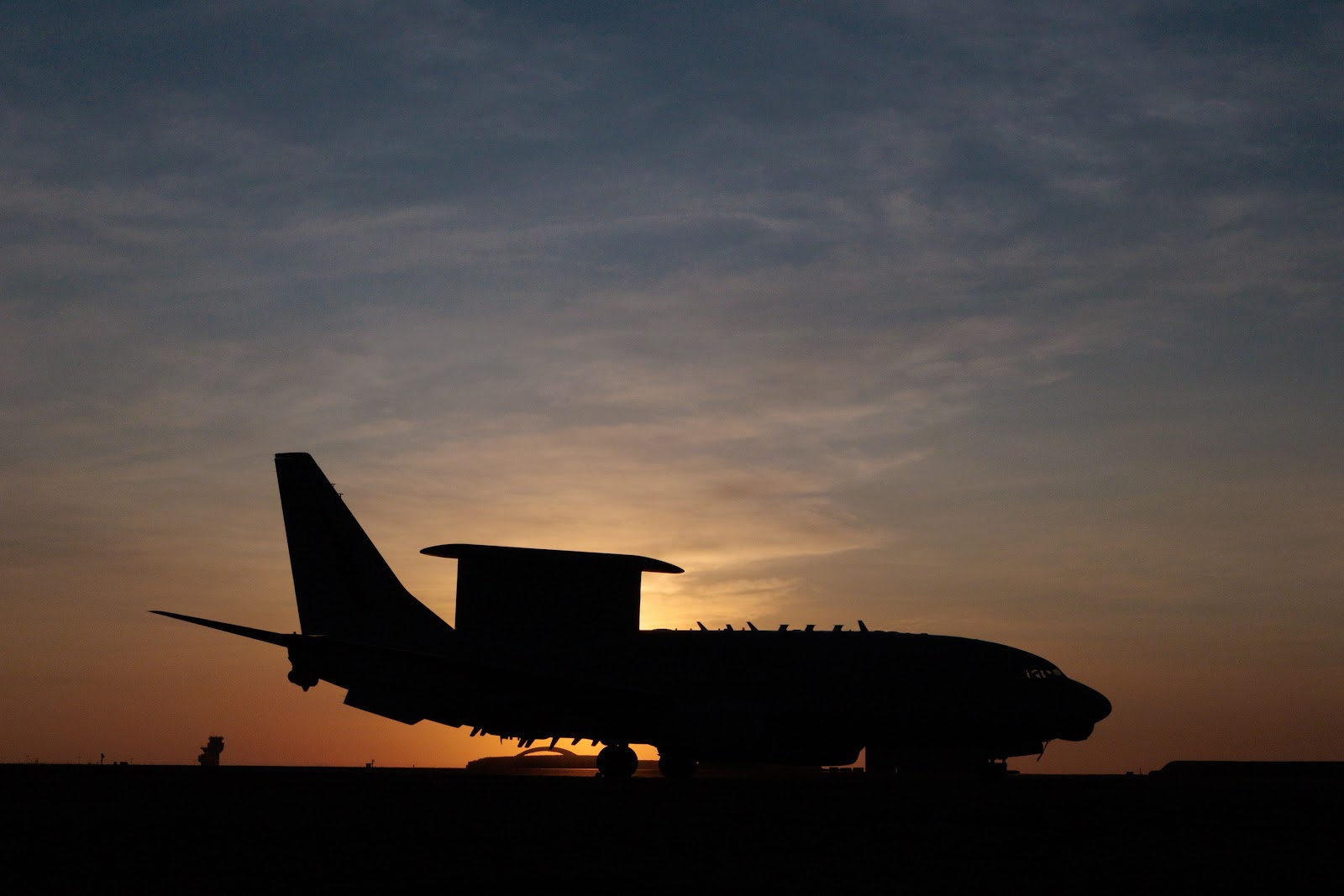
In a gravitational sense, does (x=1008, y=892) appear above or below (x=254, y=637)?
below

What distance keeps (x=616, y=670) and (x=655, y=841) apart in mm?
25281

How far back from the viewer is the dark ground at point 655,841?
40.0 ft

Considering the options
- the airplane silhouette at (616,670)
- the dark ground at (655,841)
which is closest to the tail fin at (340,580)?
the airplane silhouette at (616,670)

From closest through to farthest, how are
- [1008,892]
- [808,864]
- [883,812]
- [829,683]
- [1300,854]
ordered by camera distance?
[1008,892]
[808,864]
[1300,854]
[883,812]
[829,683]

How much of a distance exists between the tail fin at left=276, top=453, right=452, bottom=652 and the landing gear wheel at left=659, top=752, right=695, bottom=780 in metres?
9.73

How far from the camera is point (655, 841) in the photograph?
16.1 meters

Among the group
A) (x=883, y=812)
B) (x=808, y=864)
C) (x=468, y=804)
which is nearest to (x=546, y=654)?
(x=468, y=804)

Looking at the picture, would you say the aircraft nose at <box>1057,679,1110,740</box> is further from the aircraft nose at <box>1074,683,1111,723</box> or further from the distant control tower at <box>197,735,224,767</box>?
the distant control tower at <box>197,735,224,767</box>

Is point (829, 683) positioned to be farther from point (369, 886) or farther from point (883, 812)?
point (369, 886)

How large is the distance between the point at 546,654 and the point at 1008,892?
1261 inches

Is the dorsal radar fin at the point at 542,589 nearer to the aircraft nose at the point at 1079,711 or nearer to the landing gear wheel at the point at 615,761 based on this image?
the landing gear wheel at the point at 615,761

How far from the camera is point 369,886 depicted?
11.5 metres

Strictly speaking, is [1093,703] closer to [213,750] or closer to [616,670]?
[616,670]

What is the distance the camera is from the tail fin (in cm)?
4325
